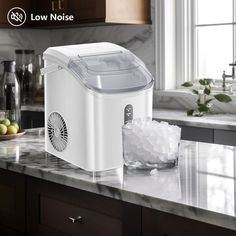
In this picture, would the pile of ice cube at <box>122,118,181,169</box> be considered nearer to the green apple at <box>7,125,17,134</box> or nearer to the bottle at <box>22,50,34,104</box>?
the green apple at <box>7,125,17,134</box>

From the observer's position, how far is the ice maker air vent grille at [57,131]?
175 cm

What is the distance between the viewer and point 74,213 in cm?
156

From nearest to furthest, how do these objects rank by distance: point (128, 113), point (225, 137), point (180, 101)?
point (128, 113) → point (225, 137) → point (180, 101)

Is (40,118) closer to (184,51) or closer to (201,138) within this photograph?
(184,51)

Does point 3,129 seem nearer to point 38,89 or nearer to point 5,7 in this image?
point 38,89

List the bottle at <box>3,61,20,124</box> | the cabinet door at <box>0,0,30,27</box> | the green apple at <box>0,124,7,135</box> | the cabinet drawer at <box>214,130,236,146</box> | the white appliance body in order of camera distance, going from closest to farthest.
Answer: the white appliance body → the green apple at <box>0,124,7,135</box> → the cabinet drawer at <box>214,130,236,146</box> → the bottle at <box>3,61,20,124</box> → the cabinet door at <box>0,0,30,27</box>

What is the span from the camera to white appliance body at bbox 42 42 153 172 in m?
1.64

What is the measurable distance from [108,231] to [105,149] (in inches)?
11.8

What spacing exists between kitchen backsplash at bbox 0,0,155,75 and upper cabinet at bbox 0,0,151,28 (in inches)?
5.2

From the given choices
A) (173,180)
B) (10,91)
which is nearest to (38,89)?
(10,91)

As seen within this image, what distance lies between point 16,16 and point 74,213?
3.05 meters

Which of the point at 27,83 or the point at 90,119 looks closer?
the point at 90,119

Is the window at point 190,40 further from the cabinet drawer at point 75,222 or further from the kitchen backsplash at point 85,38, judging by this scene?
the cabinet drawer at point 75,222

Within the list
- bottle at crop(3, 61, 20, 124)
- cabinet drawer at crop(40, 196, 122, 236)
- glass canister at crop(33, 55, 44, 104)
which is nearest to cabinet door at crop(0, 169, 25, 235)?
cabinet drawer at crop(40, 196, 122, 236)
